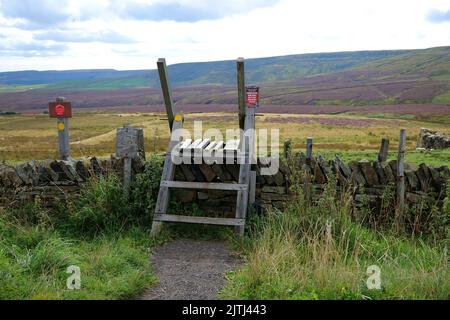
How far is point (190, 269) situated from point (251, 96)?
3.01m

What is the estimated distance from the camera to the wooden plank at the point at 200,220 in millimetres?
6516

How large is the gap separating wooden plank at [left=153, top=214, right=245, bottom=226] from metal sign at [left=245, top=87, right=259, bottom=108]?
191 centimetres

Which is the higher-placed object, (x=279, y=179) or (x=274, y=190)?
(x=279, y=179)

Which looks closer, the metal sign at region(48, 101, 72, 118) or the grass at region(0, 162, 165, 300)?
the grass at region(0, 162, 165, 300)

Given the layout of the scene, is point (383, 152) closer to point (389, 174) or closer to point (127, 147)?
point (389, 174)

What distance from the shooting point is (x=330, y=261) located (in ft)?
16.3

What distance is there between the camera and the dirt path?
4.86 meters

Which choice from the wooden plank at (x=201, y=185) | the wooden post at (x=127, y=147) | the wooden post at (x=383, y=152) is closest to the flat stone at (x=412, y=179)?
the wooden post at (x=383, y=152)

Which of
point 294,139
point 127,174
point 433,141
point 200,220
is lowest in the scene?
point 294,139

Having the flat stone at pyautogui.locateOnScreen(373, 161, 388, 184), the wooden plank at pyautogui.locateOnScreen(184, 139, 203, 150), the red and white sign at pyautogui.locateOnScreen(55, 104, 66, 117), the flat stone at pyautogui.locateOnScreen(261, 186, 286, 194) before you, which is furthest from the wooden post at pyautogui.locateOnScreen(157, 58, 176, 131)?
the flat stone at pyautogui.locateOnScreen(373, 161, 388, 184)

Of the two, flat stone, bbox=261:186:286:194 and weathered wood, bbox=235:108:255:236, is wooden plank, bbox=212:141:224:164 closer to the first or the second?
weathered wood, bbox=235:108:255:236

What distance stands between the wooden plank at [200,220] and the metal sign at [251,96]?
1912mm

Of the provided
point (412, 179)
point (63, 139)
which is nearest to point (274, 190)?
point (412, 179)
